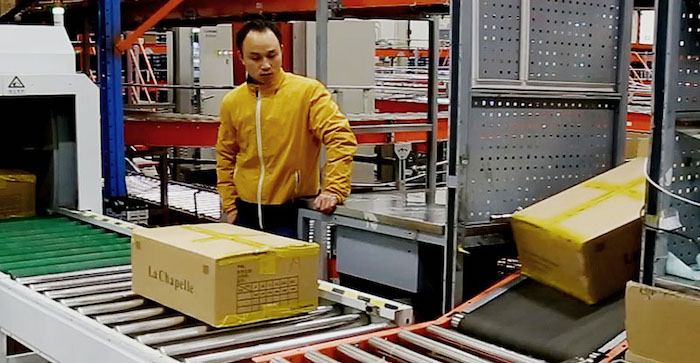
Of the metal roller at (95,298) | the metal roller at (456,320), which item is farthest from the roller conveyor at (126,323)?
the metal roller at (456,320)

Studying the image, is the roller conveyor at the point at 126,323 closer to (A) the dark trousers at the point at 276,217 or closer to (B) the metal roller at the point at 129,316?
(B) the metal roller at the point at 129,316

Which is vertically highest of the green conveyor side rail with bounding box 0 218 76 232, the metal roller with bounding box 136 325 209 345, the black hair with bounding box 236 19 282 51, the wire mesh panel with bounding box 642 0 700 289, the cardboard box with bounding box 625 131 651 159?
the black hair with bounding box 236 19 282 51

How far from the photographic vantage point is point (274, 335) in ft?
8.45

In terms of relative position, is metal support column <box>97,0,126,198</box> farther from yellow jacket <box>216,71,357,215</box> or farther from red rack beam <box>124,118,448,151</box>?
yellow jacket <box>216,71,357,215</box>

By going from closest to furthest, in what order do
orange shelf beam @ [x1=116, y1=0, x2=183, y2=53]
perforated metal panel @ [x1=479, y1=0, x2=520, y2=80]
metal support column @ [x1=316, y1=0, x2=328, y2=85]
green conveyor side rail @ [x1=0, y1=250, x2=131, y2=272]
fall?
perforated metal panel @ [x1=479, y1=0, x2=520, y2=80] < green conveyor side rail @ [x1=0, y1=250, x2=131, y2=272] < metal support column @ [x1=316, y1=0, x2=328, y2=85] < orange shelf beam @ [x1=116, y1=0, x2=183, y2=53]

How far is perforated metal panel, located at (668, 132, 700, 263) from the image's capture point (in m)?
2.25

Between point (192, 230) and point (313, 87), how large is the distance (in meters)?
1.25

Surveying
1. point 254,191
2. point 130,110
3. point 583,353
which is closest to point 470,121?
point 583,353

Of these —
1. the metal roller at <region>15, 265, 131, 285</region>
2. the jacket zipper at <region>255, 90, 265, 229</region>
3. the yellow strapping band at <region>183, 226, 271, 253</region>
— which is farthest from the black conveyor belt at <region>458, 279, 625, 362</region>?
the jacket zipper at <region>255, 90, 265, 229</region>

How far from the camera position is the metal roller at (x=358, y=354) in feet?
7.78

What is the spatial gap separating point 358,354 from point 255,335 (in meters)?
0.34

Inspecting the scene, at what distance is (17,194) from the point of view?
4.55 meters

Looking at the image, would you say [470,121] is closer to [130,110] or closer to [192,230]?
[192,230]

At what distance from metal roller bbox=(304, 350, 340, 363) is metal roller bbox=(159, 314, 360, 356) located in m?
0.23
